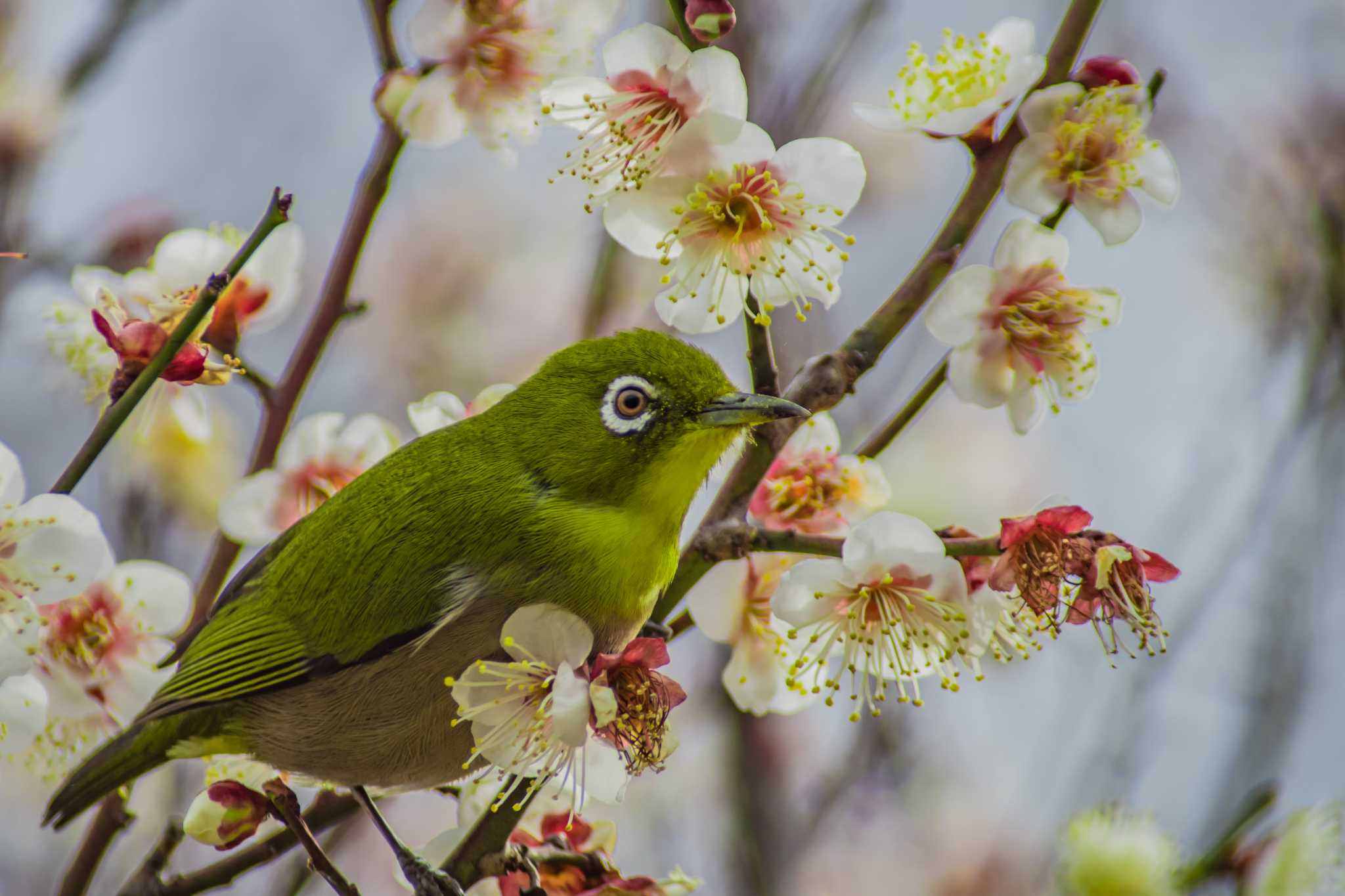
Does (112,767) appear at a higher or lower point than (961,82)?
lower

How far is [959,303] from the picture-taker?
7.78 ft

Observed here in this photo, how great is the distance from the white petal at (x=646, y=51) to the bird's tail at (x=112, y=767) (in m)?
1.72

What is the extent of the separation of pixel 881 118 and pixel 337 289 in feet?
3.78

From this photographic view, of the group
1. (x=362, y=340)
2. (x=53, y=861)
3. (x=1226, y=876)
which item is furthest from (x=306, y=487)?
(x=362, y=340)

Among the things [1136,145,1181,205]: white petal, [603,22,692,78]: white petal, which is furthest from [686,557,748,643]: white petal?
[1136,145,1181,205]: white petal

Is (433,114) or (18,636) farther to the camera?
(433,114)

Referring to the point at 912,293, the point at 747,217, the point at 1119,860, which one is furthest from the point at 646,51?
the point at 1119,860

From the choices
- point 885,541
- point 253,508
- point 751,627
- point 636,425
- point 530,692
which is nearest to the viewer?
point 885,541

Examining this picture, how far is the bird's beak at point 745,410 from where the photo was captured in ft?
7.24

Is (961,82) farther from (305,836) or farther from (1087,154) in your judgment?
(305,836)

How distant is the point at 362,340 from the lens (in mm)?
6473

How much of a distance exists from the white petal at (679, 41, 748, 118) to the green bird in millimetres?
570

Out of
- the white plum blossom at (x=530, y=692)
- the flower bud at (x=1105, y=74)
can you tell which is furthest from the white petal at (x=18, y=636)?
the flower bud at (x=1105, y=74)

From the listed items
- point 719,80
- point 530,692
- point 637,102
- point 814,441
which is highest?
point 719,80
